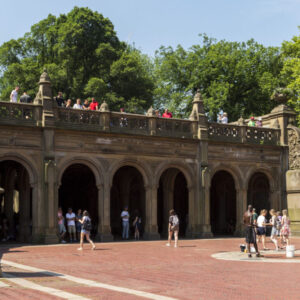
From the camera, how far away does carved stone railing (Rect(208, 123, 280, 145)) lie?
103 ft

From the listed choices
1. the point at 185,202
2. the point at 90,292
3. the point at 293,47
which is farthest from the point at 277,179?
the point at 90,292

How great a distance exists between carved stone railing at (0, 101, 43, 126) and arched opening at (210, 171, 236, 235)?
14105 mm

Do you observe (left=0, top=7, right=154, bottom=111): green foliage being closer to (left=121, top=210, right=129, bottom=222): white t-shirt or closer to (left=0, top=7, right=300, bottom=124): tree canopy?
(left=0, top=7, right=300, bottom=124): tree canopy

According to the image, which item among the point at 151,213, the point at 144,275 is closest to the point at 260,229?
the point at 151,213

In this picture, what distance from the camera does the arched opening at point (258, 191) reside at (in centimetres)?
3484

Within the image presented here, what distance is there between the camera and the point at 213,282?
12445mm

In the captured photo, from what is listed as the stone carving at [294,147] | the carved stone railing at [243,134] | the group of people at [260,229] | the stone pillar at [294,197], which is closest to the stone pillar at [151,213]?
the carved stone railing at [243,134]

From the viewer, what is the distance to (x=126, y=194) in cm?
3334

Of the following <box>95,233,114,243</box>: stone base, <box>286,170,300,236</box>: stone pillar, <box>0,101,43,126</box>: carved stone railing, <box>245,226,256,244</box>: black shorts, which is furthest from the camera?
<box>286,170,300,236</box>: stone pillar

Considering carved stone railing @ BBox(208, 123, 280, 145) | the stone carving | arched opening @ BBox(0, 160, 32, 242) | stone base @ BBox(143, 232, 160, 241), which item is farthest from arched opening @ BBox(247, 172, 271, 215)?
arched opening @ BBox(0, 160, 32, 242)

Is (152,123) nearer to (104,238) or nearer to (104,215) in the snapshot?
(104,215)

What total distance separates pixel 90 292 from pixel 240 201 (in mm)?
22573

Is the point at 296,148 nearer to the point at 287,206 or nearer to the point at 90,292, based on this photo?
the point at 287,206

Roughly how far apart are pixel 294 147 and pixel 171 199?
8412 mm
